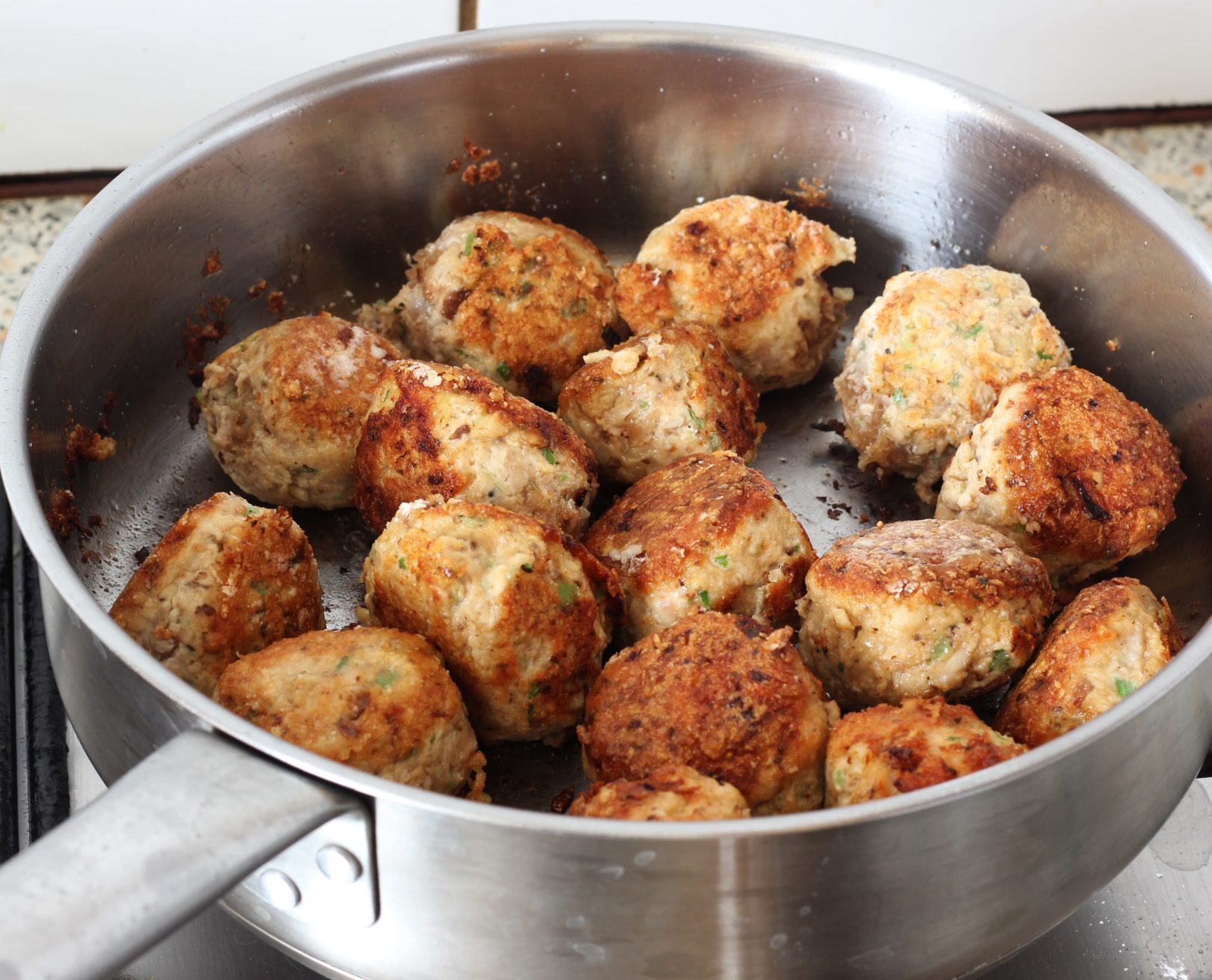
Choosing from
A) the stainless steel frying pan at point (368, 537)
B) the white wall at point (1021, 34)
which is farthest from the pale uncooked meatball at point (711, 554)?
the white wall at point (1021, 34)

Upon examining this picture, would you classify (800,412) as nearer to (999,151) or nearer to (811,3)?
Answer: (999,151)

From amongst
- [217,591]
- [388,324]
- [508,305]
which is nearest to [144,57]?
[388,324]

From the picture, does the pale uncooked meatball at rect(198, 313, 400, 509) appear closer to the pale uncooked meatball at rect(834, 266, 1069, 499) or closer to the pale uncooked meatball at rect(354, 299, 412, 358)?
the pale uncooked meatball at rect(354, 299, 412, 358)

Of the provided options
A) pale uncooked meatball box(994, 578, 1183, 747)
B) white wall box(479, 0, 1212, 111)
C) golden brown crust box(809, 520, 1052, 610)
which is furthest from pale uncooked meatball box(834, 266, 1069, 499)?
white wall box(479, 0, 1212, 111)

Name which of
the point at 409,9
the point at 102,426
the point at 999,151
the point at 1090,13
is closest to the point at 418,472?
the point at 102,426

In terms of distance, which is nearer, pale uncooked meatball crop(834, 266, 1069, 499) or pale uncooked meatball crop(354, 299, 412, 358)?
pale uncooked meatball crop(834, 266, 1069, 499)

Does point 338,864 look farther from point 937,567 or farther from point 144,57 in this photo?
point 144,57
